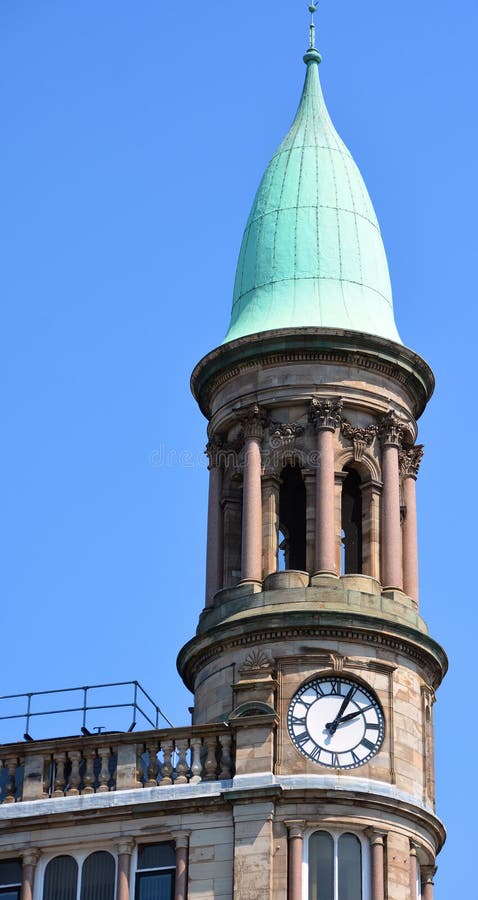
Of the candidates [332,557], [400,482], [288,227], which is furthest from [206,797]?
[288,227]

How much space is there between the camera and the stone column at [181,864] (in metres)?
55.4

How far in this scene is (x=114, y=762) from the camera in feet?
189

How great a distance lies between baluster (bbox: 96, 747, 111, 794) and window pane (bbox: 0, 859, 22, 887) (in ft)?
7.94

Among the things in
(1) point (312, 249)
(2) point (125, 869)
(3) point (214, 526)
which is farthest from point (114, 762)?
(1) point (312, 249)

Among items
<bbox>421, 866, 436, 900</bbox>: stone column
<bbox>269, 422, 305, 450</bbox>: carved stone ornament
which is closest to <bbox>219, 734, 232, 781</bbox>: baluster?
<bbox>421, 866, 436, 900</bbox>: stone column

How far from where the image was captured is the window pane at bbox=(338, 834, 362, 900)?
5547 centimetres

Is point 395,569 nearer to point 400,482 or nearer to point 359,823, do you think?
point 400,482

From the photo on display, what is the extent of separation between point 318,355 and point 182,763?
11.0m

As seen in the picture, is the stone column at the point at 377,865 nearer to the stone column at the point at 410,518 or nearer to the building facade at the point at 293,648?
the building facade at the point at 293,648

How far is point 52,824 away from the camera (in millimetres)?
56844

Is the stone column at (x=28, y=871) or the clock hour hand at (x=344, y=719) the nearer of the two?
the stone column at (x=28, y=871)

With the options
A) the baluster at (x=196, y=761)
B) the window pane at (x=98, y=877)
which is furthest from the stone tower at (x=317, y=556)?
the window pane at (x=98, y=877)

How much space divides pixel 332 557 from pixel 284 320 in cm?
649

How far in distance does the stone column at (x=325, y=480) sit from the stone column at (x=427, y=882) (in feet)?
23.4
